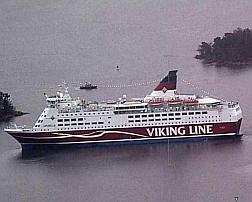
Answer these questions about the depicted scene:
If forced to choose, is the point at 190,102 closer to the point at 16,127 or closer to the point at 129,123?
the point at 129,123

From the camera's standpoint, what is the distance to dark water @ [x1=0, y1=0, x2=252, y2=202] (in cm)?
854

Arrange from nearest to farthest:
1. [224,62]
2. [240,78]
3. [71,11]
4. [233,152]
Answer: [233,152] → [240,78] → [224,62] → [71,11]

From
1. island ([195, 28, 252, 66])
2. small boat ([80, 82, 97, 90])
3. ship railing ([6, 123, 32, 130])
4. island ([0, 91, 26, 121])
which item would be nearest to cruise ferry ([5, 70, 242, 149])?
ship railing ([6, 123, 32, 130])

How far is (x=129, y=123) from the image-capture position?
10305 mm

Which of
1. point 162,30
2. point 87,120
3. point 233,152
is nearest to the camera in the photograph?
point 233,152

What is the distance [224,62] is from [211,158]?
636cm

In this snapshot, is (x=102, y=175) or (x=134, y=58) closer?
(x=102, y=175)

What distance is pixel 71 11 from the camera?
23.9 metres

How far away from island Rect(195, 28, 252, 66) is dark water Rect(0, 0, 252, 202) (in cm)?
31

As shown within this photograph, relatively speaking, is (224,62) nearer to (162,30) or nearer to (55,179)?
(162,30)

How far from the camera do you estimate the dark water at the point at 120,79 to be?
854 centimetres

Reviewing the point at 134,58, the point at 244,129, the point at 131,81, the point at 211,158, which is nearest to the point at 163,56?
the point at 134,58

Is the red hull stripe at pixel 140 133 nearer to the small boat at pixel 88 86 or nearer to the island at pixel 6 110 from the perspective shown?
the island at pixel 6 110

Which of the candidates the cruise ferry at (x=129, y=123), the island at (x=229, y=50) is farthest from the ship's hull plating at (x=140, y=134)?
the island at (x=229, y=50)
